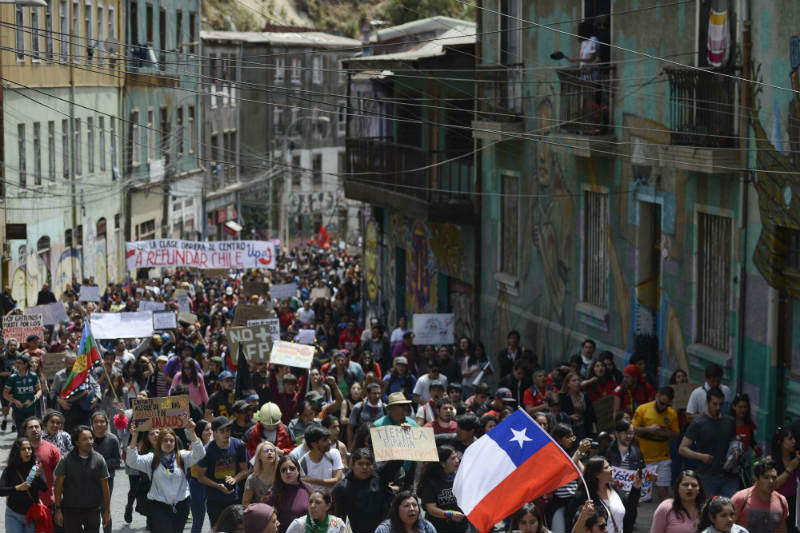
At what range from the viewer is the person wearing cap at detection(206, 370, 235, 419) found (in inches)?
663

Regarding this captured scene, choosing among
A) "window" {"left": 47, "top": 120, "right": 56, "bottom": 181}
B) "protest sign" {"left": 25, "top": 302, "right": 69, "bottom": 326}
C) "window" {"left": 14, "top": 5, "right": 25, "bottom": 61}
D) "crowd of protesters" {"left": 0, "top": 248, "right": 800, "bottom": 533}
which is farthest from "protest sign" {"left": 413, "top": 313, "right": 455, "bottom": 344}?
"window" {"left": 47, "top": 120, "right": 56, "bottom": 181}

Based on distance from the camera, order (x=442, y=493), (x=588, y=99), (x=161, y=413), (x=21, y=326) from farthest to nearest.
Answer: (x=21, y=326) → (x=588, y=99) → (x=161, y=413) → (x=442, y=493)

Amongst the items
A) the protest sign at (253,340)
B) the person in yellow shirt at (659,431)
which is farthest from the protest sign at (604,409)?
the protest sign at (253,340)

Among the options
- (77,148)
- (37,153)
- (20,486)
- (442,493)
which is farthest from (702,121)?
A: (77,148)

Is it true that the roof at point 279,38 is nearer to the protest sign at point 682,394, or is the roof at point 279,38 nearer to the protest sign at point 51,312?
the protest sign at point 51,312

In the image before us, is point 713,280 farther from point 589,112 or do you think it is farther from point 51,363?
point 51,363

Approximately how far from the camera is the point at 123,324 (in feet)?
77.3

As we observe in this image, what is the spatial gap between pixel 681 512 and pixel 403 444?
3.10 metres

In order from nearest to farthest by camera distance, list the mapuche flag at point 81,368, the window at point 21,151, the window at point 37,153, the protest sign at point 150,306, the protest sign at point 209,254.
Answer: the mapuche flag at point 81,368 → the protest sign at point 150,306 → the protest sign at point 209,254 → the window at point 21,151 → the window at point 37,153

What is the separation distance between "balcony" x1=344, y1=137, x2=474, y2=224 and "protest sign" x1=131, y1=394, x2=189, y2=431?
1370 cm

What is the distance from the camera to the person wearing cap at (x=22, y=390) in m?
19.6

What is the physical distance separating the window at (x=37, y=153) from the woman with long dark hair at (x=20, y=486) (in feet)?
93.0

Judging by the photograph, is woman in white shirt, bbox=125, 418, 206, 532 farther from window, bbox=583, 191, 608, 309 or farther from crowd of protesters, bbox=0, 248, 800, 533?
window, bbox=583, 191, 608, 309

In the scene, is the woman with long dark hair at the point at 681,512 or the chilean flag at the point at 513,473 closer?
the woman with long dark hair at the point at 681,512
